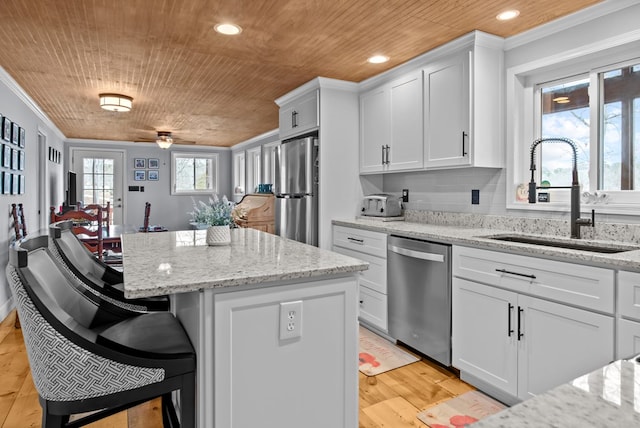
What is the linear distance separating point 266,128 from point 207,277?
577cm

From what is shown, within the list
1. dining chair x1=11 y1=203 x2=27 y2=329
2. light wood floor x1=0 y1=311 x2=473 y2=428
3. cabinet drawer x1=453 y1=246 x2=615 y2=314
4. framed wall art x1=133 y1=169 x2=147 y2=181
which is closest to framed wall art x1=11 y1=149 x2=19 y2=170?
dining chair x1=11 y1=203 x2=27 y2=329

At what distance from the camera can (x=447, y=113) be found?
3.09 m

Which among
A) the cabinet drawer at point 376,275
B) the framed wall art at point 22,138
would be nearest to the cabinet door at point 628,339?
the cabinet drawer at point 376,275

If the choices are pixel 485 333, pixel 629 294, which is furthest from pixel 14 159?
pixel 629 294

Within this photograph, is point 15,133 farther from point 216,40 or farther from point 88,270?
point 88,270

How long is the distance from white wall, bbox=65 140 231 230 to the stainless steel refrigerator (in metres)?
5.20

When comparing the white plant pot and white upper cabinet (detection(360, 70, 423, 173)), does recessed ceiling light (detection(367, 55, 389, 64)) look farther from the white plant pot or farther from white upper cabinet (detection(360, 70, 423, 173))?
the white plant pot

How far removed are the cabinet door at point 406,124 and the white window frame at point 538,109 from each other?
68cm

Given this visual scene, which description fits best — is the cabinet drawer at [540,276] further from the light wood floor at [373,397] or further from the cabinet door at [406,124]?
the cabinet door at [406,124]

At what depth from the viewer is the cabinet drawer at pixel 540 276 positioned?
6.00ft

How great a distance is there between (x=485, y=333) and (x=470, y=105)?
5.07 ft

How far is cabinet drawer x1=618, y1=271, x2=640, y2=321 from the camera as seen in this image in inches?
66.6

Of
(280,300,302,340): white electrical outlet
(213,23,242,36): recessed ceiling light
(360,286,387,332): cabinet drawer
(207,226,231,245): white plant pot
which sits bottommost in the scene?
(360,286,387,332): cabinet drawer

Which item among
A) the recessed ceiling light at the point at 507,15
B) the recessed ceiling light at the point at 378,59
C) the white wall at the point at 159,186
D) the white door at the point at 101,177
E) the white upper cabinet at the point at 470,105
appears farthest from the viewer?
the white wall at the point at 159,186
